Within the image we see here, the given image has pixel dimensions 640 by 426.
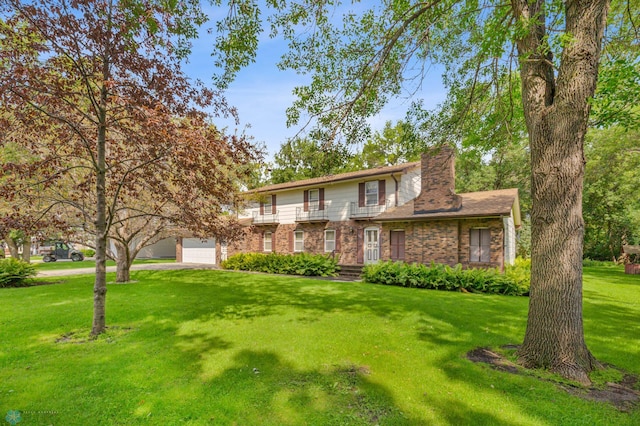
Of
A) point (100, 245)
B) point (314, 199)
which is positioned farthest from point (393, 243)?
point (100, 245)

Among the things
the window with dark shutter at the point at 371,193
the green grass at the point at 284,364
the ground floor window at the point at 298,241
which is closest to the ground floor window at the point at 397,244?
the window with dark shutter at the point at 371,193

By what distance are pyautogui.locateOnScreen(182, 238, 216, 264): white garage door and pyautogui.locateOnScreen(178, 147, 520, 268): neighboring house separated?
2301mm

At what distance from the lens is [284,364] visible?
465 cm

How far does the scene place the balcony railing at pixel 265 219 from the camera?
73.0ft

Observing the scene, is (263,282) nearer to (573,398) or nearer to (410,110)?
(410,110)

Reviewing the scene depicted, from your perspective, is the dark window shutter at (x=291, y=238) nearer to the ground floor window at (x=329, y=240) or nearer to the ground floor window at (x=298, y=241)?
the ground floor window at (x=298, y=241)

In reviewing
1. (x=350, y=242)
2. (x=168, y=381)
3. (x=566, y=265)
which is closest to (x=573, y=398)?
(x=566, y=265)

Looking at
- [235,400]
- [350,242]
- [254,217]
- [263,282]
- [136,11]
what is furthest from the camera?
[254,217]

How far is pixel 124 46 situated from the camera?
5844 millimetres

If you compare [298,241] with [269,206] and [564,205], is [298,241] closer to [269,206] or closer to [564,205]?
[269,206]

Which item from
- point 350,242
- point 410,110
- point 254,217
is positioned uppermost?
point 410,110

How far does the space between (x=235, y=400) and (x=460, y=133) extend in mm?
7662

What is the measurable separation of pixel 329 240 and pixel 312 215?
199cm

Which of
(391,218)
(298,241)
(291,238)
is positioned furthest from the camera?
(291,238)
